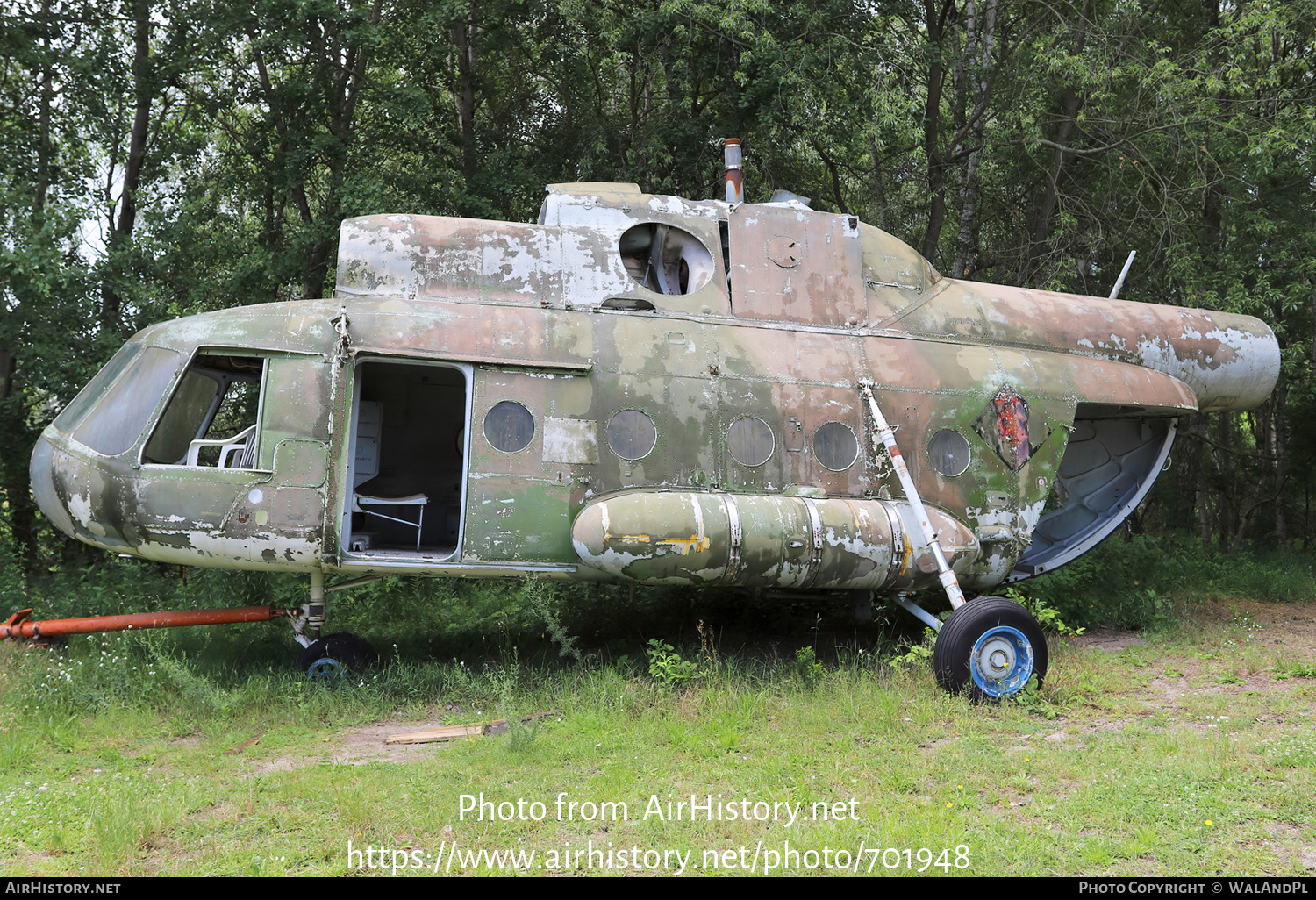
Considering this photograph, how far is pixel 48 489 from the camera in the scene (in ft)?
24.3

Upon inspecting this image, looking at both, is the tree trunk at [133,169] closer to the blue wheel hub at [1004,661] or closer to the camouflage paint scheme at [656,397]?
the camouflage paint scheme at [656,397]

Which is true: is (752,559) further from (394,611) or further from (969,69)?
(969,69)

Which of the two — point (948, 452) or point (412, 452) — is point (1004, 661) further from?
point (412, 452)

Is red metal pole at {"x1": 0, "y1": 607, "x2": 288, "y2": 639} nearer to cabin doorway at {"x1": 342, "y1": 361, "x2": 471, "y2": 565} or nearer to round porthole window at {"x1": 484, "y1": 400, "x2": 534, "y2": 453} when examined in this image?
cabin doorway at {"x1": 342, "y1": 361, "x2": 471, "y2": 565}

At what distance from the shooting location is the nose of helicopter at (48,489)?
7.30 metres

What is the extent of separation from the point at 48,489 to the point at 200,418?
129cm

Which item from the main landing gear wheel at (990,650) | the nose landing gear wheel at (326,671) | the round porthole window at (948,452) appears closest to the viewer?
the main landing gear wheel at (990,650)

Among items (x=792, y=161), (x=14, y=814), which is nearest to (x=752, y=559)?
(x=14, y=814)

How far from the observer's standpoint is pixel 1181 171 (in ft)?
44.1

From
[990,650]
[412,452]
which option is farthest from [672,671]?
[412,452]

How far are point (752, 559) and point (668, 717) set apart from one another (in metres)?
1.33

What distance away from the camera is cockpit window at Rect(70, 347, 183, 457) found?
7.25 m

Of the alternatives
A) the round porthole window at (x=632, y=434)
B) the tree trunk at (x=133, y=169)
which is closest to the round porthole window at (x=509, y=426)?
the round porthole window at (x=632, y=434)

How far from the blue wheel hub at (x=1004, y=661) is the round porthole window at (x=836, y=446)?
1826mm
